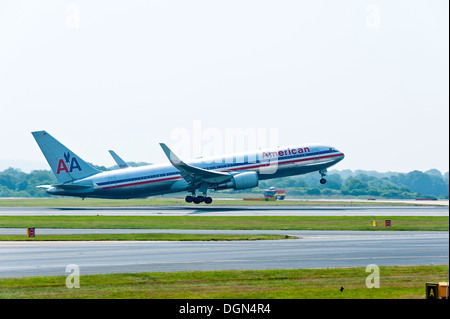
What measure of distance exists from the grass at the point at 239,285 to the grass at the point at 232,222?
932 inches

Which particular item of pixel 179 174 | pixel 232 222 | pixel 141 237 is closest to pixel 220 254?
pixel 141 237

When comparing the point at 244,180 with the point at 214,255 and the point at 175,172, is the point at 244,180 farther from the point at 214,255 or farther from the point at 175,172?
the point at 214,255

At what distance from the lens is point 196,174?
70.9 m

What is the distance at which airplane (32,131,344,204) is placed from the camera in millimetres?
70562

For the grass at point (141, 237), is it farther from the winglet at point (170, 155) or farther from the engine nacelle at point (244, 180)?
the engine nacelle at point (244, 180)

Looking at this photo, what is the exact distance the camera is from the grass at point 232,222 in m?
50.6

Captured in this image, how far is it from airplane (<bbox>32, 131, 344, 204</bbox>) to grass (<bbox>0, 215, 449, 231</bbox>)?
442 inches

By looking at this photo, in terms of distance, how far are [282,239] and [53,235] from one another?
14.5m

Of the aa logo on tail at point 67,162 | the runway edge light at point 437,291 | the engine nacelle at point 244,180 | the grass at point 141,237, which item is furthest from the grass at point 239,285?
the aa logo on tail at point 67,162

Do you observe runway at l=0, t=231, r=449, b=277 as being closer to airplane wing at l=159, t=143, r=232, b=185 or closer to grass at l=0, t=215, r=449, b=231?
grass at l=0, t=215, r=449, b=231

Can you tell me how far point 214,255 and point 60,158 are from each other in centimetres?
4204

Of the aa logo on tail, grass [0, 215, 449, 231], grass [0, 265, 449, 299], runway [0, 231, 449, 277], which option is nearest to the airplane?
the aa logo on tail
